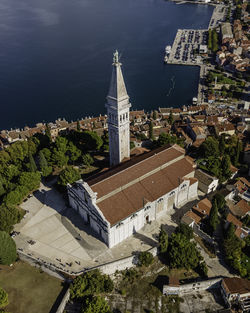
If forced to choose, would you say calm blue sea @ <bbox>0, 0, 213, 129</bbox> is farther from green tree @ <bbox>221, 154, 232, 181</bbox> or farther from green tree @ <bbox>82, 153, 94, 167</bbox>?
green tree @ <bbox>221, 154, 232, 181</bbox>

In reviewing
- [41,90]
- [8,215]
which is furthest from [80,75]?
[8,215]

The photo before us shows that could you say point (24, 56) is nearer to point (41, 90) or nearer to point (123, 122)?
point (41, 90)

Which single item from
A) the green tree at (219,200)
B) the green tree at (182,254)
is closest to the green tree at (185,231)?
the green tree at (182,254)

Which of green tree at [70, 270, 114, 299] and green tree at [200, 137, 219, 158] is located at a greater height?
green tree at [200, 137, 219, 158]

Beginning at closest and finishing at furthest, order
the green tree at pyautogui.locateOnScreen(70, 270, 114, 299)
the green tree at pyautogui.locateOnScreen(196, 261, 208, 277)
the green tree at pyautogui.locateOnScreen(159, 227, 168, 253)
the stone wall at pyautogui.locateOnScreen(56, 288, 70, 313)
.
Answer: the stone wall at pyautogui.locateOnScreen(56, 288, 70, 313), the green tree at pyautogui.locateOnScreen(70, 270, 114, 299), the green tree at pyautogui.locateOnScreen(196, 261, 208, 277), the green tree at pyautogui.locateOnScreen(159, 227, 168, 253)

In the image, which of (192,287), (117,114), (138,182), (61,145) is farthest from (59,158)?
(192,287)

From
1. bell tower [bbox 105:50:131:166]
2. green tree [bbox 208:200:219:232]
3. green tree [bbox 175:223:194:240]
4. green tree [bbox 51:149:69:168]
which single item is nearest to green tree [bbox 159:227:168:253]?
green tree [bbox 175:223:194:240]

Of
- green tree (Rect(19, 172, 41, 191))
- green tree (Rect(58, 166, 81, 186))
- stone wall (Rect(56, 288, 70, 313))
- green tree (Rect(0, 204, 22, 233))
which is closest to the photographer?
stone wall (Rect(56, 288, 70, 313))

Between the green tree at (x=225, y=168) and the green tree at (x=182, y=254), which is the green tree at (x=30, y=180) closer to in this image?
the green tree at (x=182, y=254)
